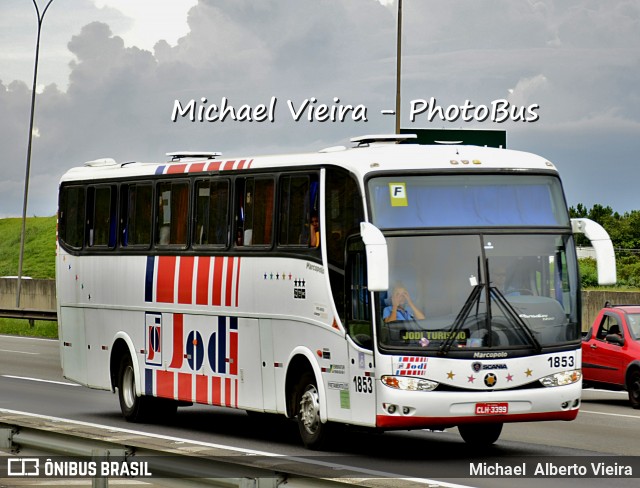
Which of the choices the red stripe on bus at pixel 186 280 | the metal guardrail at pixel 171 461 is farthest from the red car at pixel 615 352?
the metal guardrail at pixel 171 461

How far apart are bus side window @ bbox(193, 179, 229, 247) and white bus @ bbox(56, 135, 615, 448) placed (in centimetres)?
2

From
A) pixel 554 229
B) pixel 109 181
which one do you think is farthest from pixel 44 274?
pixel 554 229

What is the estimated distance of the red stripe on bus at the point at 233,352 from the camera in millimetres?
17297

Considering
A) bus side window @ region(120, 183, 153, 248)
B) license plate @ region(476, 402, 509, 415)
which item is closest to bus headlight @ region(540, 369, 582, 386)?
license plate @ region(476, 402, 509, 415)

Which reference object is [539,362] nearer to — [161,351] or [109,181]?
[161,351]

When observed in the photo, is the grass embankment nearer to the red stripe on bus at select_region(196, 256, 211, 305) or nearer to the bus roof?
the red stripe on bus at select_region(196, 256, 211, 305)

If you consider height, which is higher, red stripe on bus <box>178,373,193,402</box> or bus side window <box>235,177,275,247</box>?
bus side window <box>235,177,275,247</box>

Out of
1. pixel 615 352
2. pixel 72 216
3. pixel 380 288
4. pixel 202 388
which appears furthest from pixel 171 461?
pixel 615 352

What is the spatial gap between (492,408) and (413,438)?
3.30m

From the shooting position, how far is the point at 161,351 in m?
18.9

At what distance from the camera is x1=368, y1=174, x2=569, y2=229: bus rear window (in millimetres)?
Answer: 14773

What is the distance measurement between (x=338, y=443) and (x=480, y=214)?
2930 mm

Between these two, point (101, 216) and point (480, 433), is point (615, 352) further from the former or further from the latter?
point (101, 216)

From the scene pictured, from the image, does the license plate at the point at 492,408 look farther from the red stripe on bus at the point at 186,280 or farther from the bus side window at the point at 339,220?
the red stripe on bus at the point at 186,280
